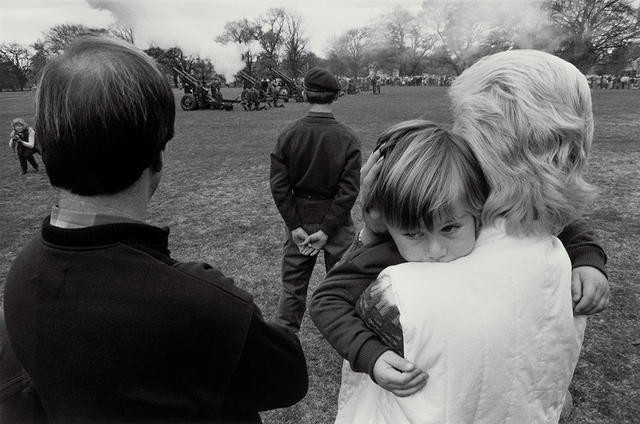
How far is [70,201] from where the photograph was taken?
92cm

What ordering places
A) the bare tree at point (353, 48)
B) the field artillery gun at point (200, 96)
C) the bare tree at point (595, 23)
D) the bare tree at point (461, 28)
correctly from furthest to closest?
the bare tree at point (353, 48)
the field artillery gun at point (200, 96)
the bare tree at point (595, 23)
the bare tree at point (461, 28)

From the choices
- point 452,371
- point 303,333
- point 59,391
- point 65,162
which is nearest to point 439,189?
point 452,371

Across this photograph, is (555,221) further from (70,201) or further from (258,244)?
(258,244)

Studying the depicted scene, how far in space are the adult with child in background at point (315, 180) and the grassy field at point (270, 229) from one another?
57cm

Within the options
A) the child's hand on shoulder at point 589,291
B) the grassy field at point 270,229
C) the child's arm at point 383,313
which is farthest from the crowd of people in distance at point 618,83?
the child's arm at point 383,313

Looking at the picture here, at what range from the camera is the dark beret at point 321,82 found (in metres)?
3.02

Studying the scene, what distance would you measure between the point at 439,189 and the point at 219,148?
10.9m

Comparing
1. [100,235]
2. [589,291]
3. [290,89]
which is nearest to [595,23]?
[589,291]

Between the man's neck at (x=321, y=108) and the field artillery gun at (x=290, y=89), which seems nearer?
the man's neck at (x=321, y=108)

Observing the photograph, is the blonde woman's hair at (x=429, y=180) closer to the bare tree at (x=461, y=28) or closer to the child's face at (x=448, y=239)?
the child's face at (x=448, y=239)

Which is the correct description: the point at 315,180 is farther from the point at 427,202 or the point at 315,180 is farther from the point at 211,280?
the point at 211,280

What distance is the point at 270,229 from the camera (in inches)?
222

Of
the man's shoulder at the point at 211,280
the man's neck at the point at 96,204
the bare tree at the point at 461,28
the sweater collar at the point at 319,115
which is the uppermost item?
the bare tree at the point at 461,28

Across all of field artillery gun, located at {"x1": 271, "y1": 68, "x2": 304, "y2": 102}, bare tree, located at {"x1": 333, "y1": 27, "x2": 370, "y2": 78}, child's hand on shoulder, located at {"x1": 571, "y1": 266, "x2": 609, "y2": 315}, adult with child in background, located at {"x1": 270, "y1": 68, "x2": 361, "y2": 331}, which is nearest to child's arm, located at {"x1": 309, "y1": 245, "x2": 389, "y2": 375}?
child's hand on shoulder, located at {"x1": 571, "y1": 266, "x2": 609, "y2": 315}
